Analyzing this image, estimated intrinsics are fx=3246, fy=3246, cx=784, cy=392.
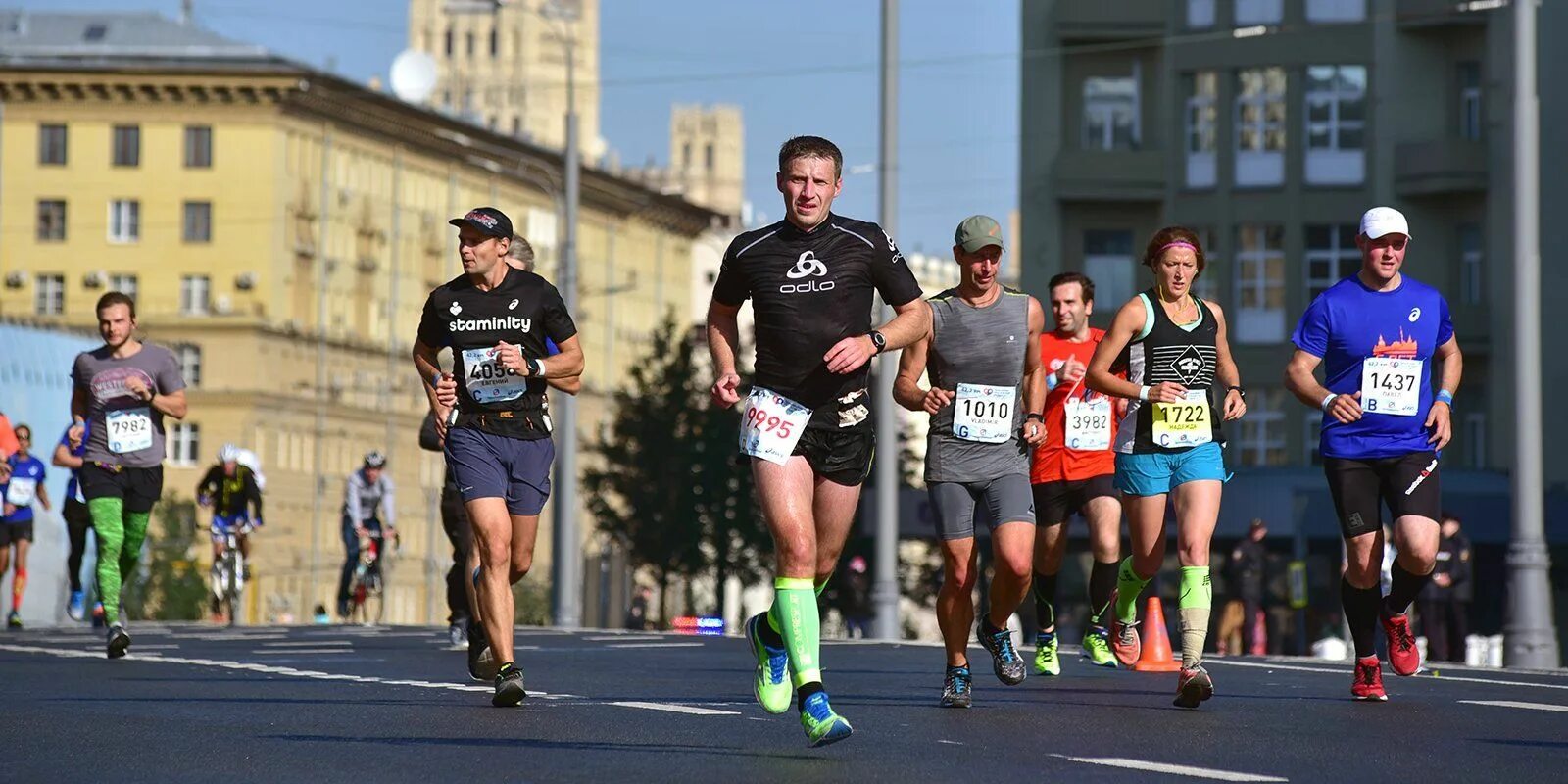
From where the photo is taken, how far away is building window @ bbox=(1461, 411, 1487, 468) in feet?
197

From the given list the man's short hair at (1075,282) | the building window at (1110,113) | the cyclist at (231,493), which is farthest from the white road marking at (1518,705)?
the building window at (1110,113)

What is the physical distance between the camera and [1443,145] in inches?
2375

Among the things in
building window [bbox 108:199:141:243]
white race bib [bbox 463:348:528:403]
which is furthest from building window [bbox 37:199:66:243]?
white race bib [bbox 463:348:528:403]

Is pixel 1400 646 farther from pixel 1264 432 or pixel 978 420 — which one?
pixel 1264 432

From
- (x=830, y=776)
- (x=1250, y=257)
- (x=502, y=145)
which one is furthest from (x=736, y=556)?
(x=830, y=776)

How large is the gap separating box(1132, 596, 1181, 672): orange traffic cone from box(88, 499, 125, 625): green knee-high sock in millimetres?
5843

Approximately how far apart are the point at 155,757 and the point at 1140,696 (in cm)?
510

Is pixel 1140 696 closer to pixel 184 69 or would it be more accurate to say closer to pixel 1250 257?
pixel 1250 257

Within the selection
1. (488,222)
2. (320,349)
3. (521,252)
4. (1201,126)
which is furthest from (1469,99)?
(320,349)

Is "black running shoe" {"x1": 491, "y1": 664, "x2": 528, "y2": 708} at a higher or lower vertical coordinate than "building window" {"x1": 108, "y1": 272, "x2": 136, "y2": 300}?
lower

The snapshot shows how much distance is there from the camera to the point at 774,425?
35.7ft

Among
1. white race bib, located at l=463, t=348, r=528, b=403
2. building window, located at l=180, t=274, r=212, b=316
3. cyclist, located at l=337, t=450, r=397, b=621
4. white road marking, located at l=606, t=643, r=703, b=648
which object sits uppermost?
building window, located at l=180, t=274, r=212, b=316

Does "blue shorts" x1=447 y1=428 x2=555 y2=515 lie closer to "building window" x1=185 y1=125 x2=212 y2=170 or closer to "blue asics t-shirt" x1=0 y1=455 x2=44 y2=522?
"blue asics t-shirt" x1=0 y1=455 x2=44 y2=522

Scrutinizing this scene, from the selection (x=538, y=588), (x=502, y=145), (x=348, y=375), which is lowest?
(x=538, y=588)
